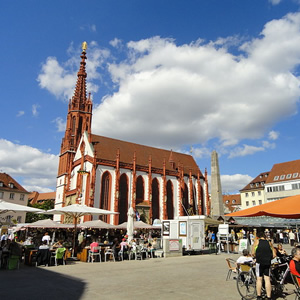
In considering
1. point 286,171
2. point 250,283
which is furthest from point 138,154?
point 250,283

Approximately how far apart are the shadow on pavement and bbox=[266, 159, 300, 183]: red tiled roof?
52645 mm

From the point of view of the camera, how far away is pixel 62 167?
51000 millimetres

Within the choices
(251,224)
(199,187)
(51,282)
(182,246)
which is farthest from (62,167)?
(51,282)

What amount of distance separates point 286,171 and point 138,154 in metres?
29.4

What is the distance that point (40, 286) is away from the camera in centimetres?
901

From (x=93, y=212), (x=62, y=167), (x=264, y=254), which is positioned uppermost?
(x=62, y=167)

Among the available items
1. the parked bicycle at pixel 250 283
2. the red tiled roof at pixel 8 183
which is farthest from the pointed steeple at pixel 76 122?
the parked bicycle at pixel 250 283

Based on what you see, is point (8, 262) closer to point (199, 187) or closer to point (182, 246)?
point (182, 246)

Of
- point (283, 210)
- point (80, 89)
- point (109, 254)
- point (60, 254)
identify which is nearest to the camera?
point (283, 210)

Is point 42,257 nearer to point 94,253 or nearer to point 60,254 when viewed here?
point 60,254

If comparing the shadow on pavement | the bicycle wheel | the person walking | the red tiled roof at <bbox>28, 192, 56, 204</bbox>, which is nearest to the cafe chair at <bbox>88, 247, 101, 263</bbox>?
the shadow on pavement

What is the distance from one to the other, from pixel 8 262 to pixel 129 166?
31.2 metres

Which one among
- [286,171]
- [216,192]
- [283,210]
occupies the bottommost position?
[283,210]

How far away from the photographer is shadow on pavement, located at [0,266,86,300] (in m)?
7.71
